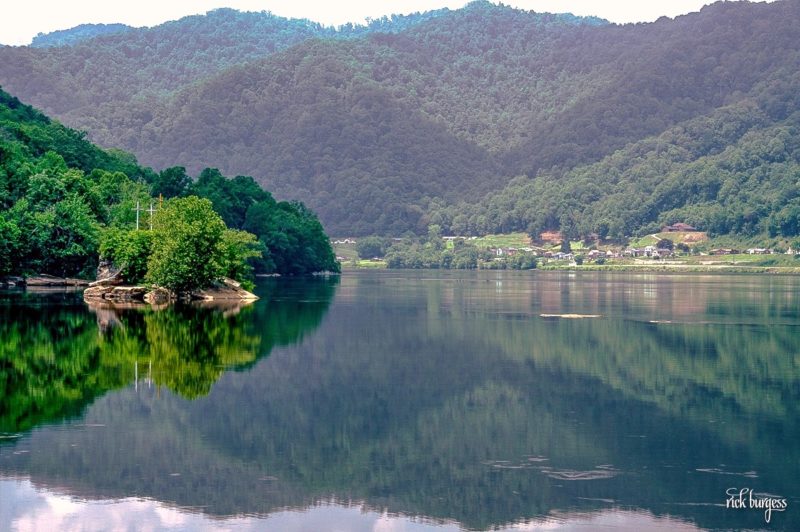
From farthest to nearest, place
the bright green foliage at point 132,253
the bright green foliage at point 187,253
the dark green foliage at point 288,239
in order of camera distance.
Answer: the dark green foliage at point 288,239
the bright green foliage at point 132,253
the bright green foliage at point 187,253

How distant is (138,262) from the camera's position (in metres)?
82.0

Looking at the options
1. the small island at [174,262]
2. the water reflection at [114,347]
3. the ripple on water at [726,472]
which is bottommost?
the ripple on water at [726,472]

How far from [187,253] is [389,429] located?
52.0 m

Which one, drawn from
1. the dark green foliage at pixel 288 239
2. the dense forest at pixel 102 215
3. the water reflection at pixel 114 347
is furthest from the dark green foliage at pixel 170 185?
the water reflection at pixel 114 347

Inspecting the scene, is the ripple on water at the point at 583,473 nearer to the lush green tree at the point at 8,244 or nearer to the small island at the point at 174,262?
the small island at the point at 174,262

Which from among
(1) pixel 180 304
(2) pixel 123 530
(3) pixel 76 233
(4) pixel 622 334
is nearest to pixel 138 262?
(1) pixel 180 304

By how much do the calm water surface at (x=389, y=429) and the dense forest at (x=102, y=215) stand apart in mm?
29390

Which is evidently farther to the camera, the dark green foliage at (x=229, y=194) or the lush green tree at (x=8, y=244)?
the dark green foliage at (x=229, y=194)

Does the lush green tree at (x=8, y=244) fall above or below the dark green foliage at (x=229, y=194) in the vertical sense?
below

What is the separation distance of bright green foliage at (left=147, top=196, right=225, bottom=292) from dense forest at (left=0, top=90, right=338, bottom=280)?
0.13 m

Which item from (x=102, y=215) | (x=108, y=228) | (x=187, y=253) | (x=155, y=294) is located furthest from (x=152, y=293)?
(x=102, y=215)

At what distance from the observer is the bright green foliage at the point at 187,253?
78.1 metres

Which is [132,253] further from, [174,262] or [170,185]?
[170,185]

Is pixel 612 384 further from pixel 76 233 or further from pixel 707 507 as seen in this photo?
pixel 76 233
